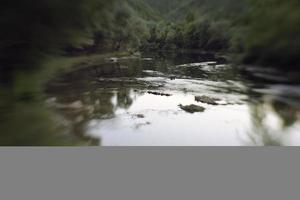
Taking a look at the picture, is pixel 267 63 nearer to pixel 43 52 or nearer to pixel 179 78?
pixel 43 52

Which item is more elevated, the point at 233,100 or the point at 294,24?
the point at 294,24

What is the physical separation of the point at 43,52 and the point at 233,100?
40.9 feet

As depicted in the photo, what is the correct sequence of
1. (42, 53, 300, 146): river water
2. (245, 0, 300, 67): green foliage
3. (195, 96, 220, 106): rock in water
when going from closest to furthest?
(245, 0, 300, 67): green foliage
(42, 53, 300, 146): river water
(195, 96, 220, 106): rock in water

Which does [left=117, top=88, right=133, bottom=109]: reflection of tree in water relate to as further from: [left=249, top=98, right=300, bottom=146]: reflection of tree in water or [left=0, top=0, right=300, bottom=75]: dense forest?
[left=0, top=0, right=300, bottom=75]: dense forest

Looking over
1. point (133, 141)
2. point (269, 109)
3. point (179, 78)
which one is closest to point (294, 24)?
point (133, 141)

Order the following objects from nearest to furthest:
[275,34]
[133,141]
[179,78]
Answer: [275,34] < [133,141] < [179,78]

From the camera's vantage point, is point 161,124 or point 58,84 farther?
point 58,84

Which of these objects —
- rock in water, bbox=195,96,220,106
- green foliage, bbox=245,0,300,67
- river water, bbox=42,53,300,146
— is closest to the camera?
green foliage, bbox=245,0,300,67

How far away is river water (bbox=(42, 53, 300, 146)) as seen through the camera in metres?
15.5

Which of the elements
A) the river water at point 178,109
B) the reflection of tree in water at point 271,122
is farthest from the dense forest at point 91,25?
the river water at point 178,109

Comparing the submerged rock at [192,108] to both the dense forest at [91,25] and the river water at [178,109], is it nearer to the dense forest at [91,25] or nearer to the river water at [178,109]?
the river water at [178,109]

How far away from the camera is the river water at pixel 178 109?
50.8 ft

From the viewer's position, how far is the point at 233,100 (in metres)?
22.9

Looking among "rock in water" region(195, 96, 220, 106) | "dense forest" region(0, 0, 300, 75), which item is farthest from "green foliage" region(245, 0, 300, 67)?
"rock in water" region(195, 96, 220, 106)
